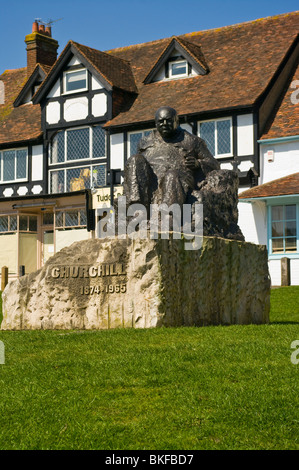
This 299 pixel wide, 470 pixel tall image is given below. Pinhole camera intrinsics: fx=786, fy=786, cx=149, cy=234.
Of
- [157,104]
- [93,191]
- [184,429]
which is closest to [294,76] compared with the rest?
[157,104]

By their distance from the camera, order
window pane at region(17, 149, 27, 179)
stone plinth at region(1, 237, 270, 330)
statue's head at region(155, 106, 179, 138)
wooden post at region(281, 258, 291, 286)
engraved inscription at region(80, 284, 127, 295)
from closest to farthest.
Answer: stone plinth at region(1, 237, 270, 330)
engraved inscription at region(80, 284, 127, 295)
statue's head at region(155, 106, 179, 138)
wooden post at region(281, 258, 291, 286)
window pane at region(17, 149, 27, 179)

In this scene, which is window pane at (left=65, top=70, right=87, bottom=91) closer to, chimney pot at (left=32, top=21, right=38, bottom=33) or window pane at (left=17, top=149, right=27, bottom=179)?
window pane at (left=17, top=149, right=27, bottom=179)

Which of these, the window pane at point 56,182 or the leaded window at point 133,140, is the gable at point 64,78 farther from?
the window pane at point 56,182

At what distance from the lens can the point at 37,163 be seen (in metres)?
33.5

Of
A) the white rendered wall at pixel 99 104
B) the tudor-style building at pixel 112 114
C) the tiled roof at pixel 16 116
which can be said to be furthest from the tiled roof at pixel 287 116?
the tiled roof at pixel 16 116

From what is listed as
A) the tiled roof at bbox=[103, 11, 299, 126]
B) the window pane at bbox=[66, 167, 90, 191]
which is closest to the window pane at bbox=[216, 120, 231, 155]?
the tiled roof at bbox=[103, 11, 299, 126]

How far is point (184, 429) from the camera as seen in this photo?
525 centimetres

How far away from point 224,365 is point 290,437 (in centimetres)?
194

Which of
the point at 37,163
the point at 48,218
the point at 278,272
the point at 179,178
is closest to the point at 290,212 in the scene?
the point at 278,272

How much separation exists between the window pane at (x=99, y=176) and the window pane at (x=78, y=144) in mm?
825

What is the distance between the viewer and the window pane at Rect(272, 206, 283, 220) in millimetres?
27453

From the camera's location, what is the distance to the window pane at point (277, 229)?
27422mm

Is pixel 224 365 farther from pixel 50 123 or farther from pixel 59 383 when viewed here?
pixel 50 123

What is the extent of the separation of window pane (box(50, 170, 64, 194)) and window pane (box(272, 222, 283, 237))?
32.1ft
